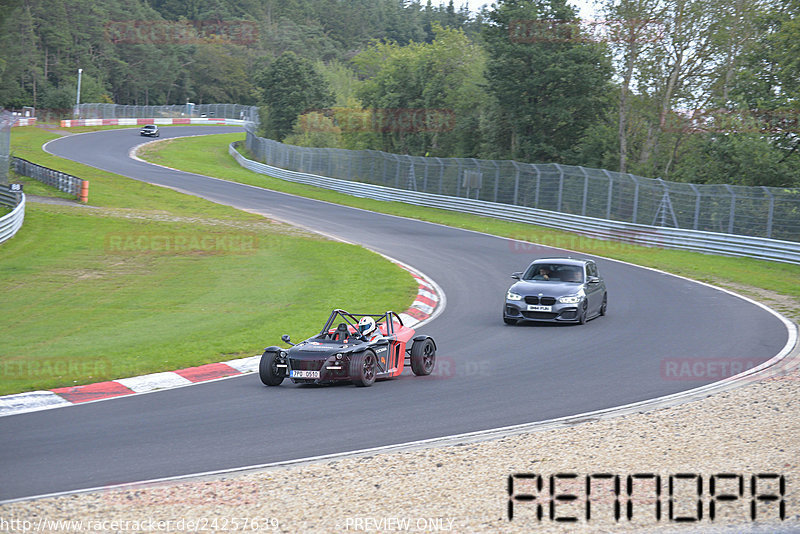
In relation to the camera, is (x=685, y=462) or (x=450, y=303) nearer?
(x=685, y=462)

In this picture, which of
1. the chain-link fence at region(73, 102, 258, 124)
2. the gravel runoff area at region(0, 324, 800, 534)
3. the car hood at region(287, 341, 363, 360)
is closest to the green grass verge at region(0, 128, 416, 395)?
the car hood at region(287, 341, 363, 360)

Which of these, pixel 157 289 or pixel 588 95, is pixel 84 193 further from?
pixel 588 95

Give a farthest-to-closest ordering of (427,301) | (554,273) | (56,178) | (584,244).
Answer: (56,178)
(584,244)
(427,301)
(554,273)

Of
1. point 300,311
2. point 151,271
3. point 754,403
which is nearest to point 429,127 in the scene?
point 151,271

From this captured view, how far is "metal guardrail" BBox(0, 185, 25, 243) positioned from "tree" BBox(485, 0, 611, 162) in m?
28.9

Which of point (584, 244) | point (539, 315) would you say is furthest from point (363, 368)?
point (584, 244)

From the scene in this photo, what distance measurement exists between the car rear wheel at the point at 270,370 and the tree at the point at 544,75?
40.7 metres

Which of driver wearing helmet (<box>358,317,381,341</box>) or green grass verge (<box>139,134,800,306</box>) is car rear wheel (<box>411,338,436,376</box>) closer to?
A: driver wearing helmet (<box>358,317,381,341</box>)

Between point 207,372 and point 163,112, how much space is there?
353 feet

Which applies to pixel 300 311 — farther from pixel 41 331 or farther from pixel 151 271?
pixel 151 271

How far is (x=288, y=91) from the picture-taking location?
77.9 m

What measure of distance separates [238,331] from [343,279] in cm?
733

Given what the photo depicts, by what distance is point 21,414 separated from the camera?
34.7 feet

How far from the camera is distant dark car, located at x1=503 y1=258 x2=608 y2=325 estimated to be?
58.6 feet
